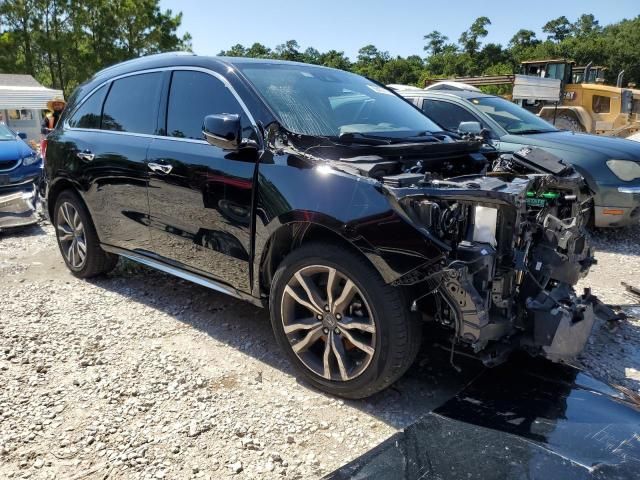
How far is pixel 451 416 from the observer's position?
8.71 ft

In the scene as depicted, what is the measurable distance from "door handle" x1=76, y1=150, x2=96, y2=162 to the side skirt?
28.8 inches

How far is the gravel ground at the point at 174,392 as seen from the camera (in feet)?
8.45

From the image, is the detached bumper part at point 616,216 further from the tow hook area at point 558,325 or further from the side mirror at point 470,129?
the tow hook area at point 558,325

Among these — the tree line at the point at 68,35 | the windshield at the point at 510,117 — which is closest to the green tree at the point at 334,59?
the tree line at the point at 68,35

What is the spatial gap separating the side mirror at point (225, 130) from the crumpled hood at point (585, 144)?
14.5ft

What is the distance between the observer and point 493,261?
8.29 feet

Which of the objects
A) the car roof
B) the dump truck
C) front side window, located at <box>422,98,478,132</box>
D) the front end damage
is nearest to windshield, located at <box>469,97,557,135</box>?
front side window, located at <box>422,98,478,132</box>

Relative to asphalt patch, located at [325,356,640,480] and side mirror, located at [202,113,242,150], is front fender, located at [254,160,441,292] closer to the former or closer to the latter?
side mirror, located at [202,113,242,150]

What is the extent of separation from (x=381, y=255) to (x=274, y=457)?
42.9 inches

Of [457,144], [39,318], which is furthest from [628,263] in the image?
[39,318]

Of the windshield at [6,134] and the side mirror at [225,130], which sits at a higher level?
the side mirror at [225,130]

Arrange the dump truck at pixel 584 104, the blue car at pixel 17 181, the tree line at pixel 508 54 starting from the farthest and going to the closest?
the tree line at pixel 508 54
the dump truck at pixel 584 104
the blue car at pixel 17 181

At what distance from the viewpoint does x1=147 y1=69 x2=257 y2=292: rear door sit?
10.8 ft

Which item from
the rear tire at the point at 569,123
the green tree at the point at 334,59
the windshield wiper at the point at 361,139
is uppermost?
the green tree at the point at 334,59
